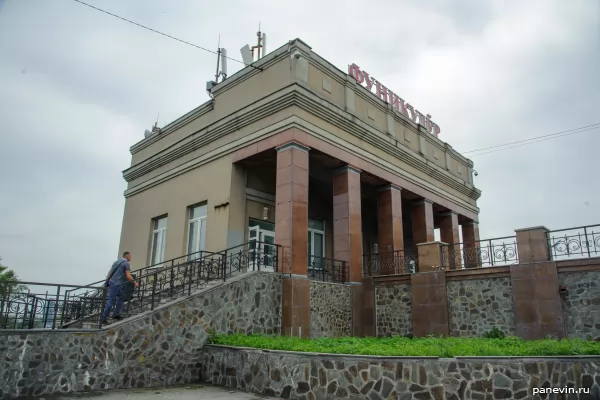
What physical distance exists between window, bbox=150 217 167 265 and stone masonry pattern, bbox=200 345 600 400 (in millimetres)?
11871

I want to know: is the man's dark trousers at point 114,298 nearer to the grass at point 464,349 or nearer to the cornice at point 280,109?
the grass at point 464,349

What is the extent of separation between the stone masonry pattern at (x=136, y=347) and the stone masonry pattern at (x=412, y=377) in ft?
7.30

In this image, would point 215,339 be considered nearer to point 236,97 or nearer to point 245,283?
point 245,283

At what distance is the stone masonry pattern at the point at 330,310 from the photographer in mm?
14062

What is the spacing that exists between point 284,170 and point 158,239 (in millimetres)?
8492

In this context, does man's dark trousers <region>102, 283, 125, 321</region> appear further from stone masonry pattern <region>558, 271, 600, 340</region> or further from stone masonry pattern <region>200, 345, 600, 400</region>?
stone masonry pattern <region>558, 271, 600, 340</region>

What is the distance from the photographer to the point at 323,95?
52.9 ft

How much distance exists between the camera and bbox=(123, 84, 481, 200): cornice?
49.8ft

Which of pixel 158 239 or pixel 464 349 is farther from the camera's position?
pixel 158 239

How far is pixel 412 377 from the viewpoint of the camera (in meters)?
7.32

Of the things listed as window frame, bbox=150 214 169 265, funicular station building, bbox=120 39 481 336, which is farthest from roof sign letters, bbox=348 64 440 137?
window frame, bbox=150 214 169 265

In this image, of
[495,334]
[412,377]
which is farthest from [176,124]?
[412,377]

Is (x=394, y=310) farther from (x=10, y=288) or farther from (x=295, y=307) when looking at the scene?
(x=10, y=288)

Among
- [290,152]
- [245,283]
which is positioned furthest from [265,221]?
[245,283]
